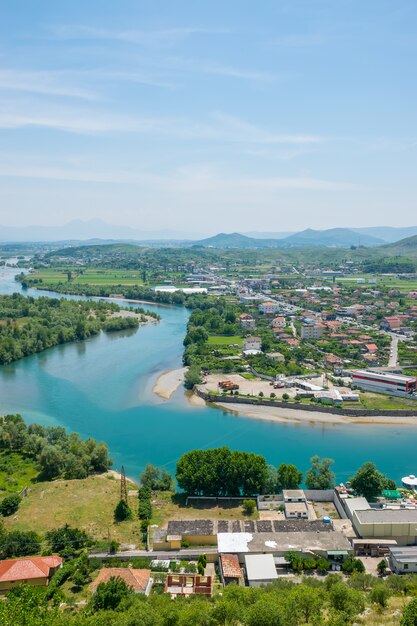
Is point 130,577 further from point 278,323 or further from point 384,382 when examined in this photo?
point 278,323

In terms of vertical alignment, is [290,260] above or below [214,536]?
above

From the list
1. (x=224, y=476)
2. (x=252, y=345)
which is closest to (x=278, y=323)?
(x=252, y=345)

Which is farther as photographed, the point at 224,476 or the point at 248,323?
the point at 248,323

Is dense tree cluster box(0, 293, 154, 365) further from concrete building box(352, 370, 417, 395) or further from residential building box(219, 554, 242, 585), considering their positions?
residential building box(219, 554, 242, 585)

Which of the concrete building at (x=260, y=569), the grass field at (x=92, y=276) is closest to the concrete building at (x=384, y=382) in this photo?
→ the concrete building at (x=260, y=569)

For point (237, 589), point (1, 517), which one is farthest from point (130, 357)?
point (237, 589)

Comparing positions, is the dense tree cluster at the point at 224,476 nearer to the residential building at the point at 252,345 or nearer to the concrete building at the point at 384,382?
the concrete building at the point at 384,382

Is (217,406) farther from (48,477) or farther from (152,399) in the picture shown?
(48,477)
